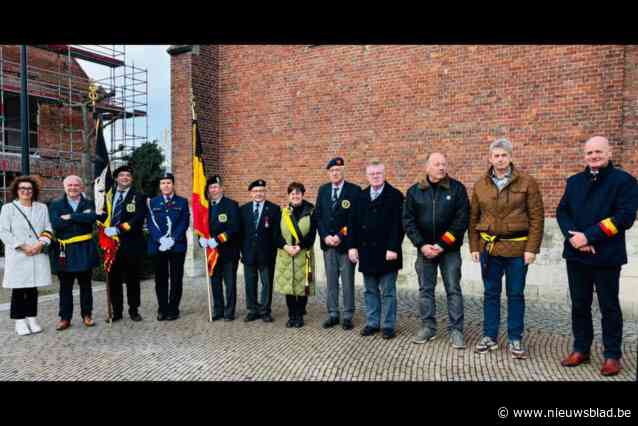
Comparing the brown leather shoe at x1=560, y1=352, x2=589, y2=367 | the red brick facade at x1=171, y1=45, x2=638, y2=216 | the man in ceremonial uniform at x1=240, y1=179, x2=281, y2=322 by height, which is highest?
the red brick facade at x1=171, y1=45, x2=638, y2=216

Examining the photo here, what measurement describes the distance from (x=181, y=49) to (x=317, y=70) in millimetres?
2999

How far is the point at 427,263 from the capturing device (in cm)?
502

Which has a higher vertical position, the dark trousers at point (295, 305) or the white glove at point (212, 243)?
the white glove at point (212, 243)

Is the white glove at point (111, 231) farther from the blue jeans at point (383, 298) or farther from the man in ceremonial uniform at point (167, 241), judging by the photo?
the blue jeans at point (383, 298)

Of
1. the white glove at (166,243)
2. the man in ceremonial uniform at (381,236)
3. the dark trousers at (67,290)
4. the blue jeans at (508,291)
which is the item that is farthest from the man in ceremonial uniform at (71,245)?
A: the blue jeans at (508,291)

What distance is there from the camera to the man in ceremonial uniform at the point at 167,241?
6.17 metres

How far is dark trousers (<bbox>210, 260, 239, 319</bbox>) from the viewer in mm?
6246

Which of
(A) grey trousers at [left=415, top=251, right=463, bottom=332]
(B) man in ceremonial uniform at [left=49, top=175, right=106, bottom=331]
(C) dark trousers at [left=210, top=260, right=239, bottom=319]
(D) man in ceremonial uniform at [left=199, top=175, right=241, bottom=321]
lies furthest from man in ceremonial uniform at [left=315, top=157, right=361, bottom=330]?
(B) man in ceremonial uniform at [left=49, top=175, right=106, bottom=331]

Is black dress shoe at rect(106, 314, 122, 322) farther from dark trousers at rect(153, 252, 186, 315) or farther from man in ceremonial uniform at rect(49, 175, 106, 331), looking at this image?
dark trousers at rect(153, 252, 186, 315)

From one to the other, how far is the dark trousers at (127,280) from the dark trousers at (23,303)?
0.90 m

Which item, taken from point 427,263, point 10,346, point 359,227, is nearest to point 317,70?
point 359,227

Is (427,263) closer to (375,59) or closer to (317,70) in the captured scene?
(375,59)

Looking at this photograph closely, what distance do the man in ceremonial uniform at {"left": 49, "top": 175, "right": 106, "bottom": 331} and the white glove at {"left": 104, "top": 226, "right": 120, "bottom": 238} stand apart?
20 centimetres

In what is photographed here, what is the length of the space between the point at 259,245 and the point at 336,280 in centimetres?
108
